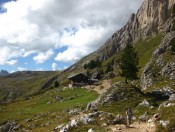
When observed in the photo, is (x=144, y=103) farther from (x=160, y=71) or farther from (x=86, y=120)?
(x=160, y=71)

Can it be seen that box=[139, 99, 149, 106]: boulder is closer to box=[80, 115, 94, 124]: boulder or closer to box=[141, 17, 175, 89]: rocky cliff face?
box=[80, 115, 94, 124]: boulder

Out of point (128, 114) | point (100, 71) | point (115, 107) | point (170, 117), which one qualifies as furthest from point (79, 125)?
point (100, 71)

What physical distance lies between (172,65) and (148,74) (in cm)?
640

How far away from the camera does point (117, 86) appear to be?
59.4 metres

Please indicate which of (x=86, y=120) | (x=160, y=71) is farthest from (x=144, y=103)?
(x=160, y=71)

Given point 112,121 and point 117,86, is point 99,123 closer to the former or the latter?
point 112,121

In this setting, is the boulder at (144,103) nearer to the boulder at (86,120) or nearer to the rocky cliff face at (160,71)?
the boulder at (86,120)

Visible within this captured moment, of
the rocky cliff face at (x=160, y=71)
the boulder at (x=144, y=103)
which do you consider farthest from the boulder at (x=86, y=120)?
the rocky cliff face at (x=160, y=71)

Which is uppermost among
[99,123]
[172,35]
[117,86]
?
[172,35]

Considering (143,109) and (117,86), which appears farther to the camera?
(117,86)

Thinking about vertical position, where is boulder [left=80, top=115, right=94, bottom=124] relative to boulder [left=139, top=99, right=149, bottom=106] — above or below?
below

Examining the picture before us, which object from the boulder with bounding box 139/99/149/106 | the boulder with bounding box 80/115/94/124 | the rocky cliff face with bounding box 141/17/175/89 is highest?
the rocky cliff face with bounding box 141/17/175/89

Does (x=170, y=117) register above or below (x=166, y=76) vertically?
below

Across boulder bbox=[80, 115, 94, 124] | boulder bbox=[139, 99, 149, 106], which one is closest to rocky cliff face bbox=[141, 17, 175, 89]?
boulder bbox=[139, 99, 149, 106]
